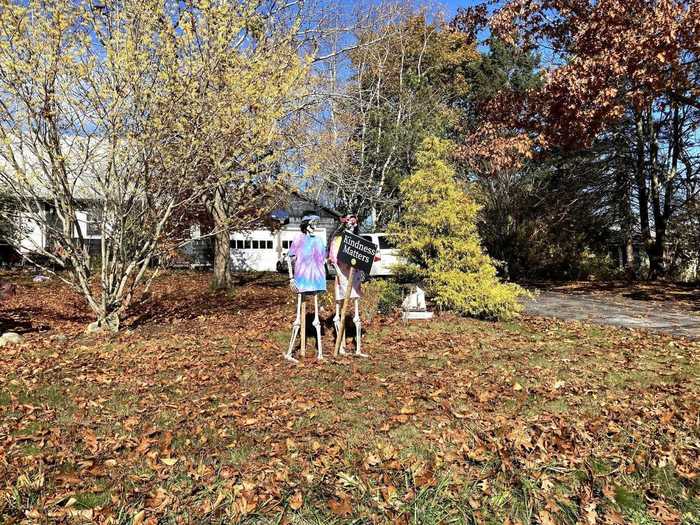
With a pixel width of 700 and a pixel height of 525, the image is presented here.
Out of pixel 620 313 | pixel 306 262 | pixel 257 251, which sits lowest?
pixel 620 313

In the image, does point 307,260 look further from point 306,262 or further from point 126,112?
point 126,112

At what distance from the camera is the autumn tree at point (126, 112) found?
6.74 metres

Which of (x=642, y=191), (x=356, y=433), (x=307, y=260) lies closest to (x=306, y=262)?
(x=307, y=260)

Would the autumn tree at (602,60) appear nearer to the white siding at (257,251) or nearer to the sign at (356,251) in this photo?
the sign at (356,251)

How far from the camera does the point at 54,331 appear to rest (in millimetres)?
8836

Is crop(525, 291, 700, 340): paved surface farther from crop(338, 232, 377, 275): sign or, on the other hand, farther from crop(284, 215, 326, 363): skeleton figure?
crop(284, 215, 326, 363): skeleton figure

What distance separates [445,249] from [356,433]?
5587mm

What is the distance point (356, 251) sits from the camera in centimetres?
623

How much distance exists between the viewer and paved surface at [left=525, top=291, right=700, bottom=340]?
896 centimetres

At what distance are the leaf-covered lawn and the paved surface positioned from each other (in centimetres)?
174

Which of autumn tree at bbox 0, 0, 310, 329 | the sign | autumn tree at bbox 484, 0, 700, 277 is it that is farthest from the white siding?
the sign

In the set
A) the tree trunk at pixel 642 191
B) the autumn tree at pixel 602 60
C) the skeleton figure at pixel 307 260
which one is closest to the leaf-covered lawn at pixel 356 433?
the skeleton figure at pixel 307 260

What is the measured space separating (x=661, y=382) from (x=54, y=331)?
353 inches

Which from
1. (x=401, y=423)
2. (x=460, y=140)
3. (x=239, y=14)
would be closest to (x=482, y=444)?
(x=401, y=423)
